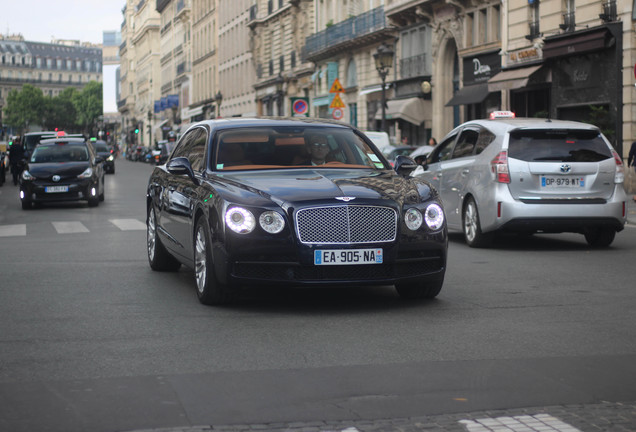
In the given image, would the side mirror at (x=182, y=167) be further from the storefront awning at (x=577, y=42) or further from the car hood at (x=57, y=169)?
the storefront awning at (x=577, y=42)

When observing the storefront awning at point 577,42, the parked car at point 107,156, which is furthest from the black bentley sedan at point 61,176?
the parked car at point 107,156

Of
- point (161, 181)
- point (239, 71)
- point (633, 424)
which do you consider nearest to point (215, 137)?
point (161, 181)

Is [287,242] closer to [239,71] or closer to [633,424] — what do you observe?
[633,424]

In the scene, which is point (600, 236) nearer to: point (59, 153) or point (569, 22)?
point (59, 153)

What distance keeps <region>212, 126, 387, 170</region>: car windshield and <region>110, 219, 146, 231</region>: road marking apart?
8525 millimetres

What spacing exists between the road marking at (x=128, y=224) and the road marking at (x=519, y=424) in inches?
541

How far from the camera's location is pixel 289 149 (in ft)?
33.3

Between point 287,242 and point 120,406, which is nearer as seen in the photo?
point 120,406

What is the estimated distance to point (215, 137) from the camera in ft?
33.8

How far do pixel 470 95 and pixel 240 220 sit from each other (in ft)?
107

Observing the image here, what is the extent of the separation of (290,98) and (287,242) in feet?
208

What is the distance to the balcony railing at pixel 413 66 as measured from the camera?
4597 cm

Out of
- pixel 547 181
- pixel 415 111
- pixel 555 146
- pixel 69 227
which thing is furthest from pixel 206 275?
pixel 415 111

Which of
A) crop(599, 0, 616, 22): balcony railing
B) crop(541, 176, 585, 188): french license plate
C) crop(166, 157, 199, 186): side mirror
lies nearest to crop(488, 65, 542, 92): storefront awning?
crop(599, 0, 616, 22): balcony railing
